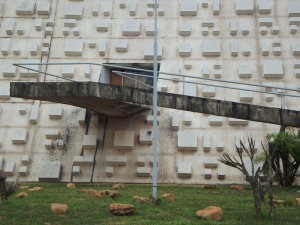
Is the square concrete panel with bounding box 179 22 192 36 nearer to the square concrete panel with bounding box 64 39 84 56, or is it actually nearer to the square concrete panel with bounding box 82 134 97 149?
the square concrete panel with bounding box 64 39 84 56

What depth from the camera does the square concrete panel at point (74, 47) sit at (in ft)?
50.3

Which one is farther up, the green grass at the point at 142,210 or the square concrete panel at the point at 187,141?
the square concrete panel at the point at 187,141

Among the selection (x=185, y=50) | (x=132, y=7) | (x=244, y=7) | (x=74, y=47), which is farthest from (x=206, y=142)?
(x=132, y=7)

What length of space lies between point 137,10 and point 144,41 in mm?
1261

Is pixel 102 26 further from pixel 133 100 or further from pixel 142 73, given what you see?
pixel 133 100

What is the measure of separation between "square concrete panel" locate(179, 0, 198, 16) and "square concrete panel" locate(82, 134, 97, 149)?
513 cm

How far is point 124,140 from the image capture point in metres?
13.8

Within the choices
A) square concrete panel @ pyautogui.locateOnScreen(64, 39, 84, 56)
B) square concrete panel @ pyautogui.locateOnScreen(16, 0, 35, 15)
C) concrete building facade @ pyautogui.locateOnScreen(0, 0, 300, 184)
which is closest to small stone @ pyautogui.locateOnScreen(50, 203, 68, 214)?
concrete building facade @ pyautogui.locateOnScreen(0, 0, 300, 184)

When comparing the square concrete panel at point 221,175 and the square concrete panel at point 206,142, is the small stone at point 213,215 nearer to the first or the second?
the square concrete panel at point 221,175

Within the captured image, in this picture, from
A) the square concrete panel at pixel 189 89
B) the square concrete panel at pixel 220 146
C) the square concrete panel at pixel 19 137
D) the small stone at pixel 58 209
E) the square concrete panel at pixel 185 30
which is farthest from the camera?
the square concrete panel at pixel 185 30

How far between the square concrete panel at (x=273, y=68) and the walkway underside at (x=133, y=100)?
3.68 meters

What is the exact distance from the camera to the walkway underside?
11227 millimetres

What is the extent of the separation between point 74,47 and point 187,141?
4692mm

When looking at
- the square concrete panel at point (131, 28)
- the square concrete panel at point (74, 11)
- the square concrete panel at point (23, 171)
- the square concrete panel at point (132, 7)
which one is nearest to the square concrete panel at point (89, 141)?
the square concrete panel at point (23, 171)
